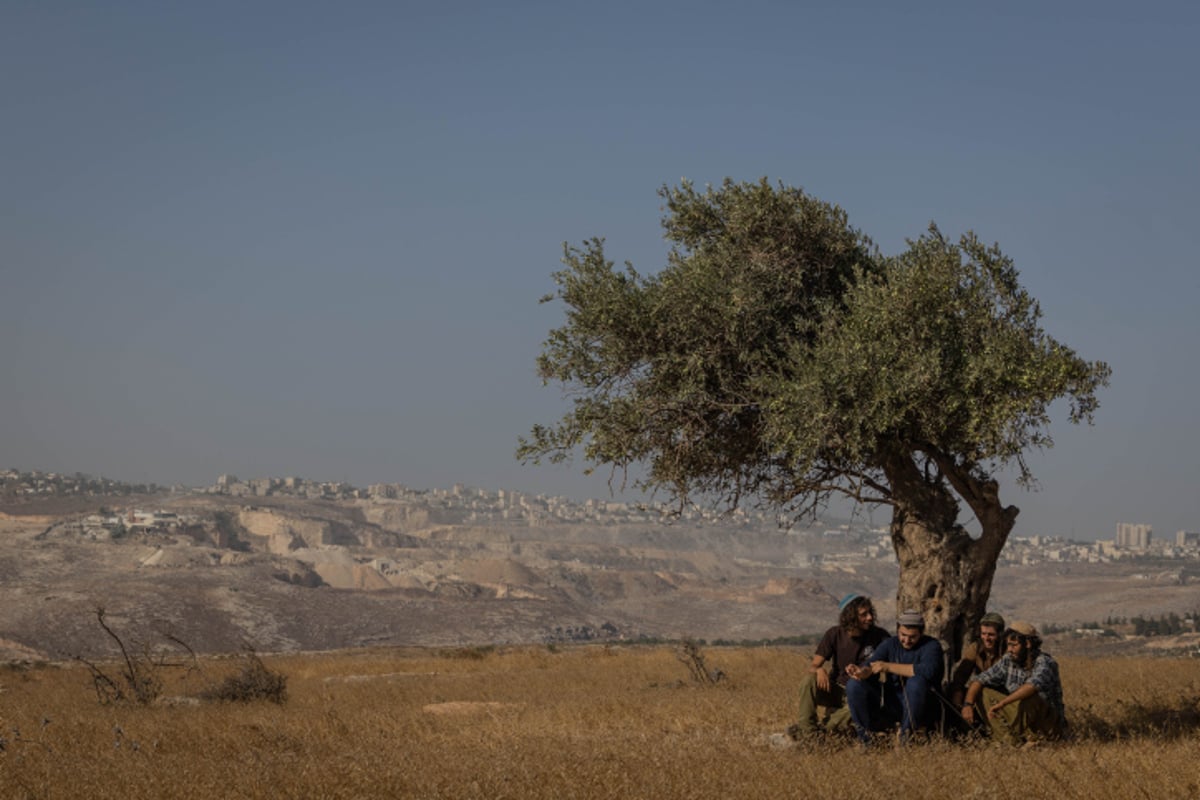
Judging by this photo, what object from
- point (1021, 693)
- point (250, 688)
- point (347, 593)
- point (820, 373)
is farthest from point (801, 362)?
point (347, 593)

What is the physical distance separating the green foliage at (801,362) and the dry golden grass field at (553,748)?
3823 millimetres

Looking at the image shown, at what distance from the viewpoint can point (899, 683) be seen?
13.2 metres

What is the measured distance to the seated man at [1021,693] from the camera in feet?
42.1

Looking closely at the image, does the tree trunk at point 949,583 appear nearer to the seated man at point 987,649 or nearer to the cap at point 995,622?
the seated man at point 987,649

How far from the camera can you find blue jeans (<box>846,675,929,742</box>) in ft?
41.7

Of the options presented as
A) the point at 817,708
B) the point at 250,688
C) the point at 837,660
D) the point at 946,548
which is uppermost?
the point at 946,548

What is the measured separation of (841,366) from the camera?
586 inches

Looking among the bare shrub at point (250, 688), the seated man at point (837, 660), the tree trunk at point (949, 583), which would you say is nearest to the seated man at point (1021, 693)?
the seated man at point (837, 660)

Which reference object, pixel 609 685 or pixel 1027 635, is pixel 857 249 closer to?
pixel 1027 635

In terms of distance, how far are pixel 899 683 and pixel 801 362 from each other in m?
4.40

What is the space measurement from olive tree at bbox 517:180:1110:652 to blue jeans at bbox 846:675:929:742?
3.13 metres

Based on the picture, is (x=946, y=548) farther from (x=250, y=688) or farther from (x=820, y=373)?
(x=250, y=688)

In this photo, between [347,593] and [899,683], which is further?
[347,593]

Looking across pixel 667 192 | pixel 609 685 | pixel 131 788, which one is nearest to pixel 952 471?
pixel 667 192
